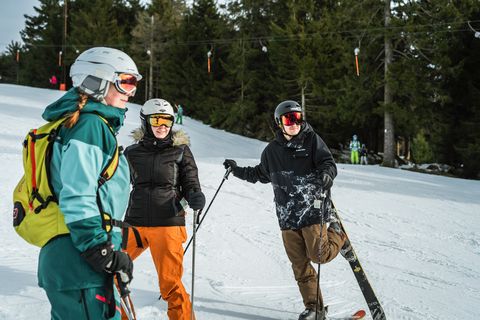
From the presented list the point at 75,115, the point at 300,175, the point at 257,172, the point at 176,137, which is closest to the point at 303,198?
the point at 300,175

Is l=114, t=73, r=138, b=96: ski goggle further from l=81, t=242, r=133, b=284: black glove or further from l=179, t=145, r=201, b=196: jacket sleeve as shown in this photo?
l=179, t=145, r=201, b=196: jacket sleeve

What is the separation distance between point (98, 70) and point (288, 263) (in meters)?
4.13

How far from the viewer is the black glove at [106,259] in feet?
6.17

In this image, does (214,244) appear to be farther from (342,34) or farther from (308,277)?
(342,34)

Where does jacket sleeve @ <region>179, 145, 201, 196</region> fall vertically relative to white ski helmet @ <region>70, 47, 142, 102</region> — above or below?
below

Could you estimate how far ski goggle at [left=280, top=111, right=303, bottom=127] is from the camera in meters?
3.97

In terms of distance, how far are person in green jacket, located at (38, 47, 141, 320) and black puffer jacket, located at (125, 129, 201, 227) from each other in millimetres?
1405

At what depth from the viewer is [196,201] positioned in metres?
3.59

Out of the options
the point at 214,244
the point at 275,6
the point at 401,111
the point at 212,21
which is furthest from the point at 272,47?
the point at 214,244

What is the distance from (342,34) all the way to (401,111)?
9664 mm

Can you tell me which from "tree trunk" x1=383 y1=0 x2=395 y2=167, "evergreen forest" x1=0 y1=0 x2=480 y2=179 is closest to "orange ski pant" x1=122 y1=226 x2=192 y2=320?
"evergreen forest" x1=0 y1=0 x2=480 y2=179

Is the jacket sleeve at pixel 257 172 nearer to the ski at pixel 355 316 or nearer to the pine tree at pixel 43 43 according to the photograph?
the ski at pixel 355 316

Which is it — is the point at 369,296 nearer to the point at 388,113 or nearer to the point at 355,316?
the point at 355,316

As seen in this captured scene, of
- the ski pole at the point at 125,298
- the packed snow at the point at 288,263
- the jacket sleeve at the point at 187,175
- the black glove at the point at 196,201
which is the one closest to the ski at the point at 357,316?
the packed snow at the point at 288,263
